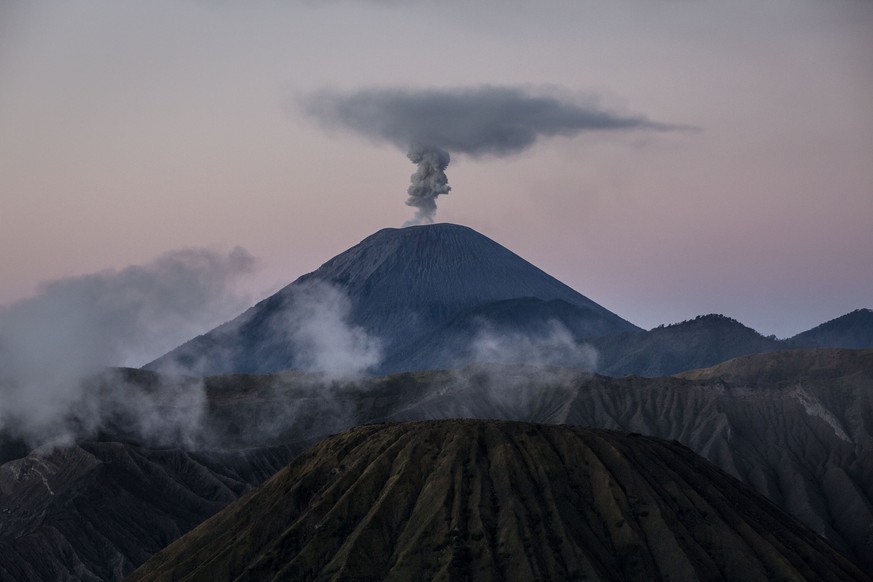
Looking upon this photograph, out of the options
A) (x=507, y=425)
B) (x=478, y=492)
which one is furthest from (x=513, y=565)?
(x=507, y=425)

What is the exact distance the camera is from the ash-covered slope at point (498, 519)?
15312 cm

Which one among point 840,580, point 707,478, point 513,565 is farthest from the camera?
point 707,478

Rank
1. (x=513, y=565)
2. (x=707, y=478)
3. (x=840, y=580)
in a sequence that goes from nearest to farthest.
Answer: (x=513, y=565), (x=840, y=580), (x=707, y=478)

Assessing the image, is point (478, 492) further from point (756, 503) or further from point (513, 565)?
point (756, 503)

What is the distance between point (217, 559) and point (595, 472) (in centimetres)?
4568

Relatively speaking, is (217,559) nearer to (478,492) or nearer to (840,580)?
(478,492)

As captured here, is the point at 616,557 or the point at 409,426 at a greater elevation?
the point at 409,426

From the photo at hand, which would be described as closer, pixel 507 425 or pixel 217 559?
pixel 217 559

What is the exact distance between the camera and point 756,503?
582 ft

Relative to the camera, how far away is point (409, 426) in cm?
17862

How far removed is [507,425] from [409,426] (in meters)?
12.6

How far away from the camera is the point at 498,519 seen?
157750mm

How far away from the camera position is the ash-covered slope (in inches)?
6029

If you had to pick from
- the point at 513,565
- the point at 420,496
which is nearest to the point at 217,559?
the point at 420,496
